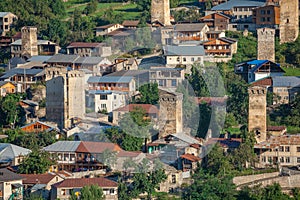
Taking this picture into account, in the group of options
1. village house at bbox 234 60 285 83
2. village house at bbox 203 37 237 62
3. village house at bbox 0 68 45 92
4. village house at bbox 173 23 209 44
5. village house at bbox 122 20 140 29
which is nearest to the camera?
village house at bbox 234 60 285 83

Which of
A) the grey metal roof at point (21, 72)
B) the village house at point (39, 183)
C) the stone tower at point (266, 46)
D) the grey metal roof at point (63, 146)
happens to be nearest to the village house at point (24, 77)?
the grey metal roof at point (21, 72)

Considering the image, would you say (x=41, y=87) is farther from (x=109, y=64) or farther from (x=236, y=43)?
(x=236, y=43)

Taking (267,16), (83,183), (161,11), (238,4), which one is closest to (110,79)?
(161,11)

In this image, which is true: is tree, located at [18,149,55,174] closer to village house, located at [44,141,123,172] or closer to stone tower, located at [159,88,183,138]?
village house, located at [44,141,123,172]

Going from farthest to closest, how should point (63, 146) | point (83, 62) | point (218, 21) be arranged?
1. point (218, 21)
2. point (83, 62)
3. point (63, 146)

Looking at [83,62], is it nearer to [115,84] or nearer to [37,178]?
[115,84]

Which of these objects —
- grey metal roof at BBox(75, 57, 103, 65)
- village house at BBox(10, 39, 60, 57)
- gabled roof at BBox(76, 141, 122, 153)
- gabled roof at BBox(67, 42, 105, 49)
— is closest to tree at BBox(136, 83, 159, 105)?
grey metal roof at BBox(75, 57, 103, 65)

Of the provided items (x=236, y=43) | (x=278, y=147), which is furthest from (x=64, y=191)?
(x=236, y=43)

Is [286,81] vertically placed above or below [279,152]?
above
